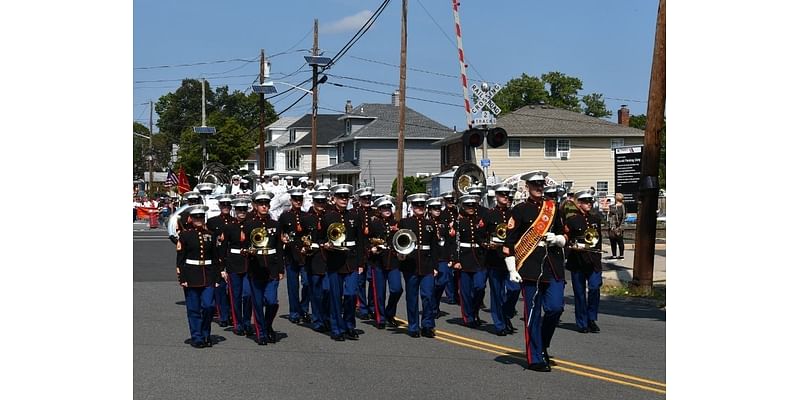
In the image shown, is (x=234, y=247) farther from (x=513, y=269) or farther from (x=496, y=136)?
(x=496, y=136)

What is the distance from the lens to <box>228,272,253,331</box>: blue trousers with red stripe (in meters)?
14.5

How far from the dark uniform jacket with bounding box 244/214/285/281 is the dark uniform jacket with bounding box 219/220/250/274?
123 millimetres

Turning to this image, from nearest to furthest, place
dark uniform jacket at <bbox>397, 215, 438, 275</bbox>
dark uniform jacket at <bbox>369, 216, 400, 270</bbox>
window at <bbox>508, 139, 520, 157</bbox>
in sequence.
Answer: dark uniform jacket at <bbox>397, 215, 438, 275</bbox>
dark uniform jacket at <bbox>369, 216, 400, 270</bbox>
window at <bbox>508, 139, 520, 157</bbox>

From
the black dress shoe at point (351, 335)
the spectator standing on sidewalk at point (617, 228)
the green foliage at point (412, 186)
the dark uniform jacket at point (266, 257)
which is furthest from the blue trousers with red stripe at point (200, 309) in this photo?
the green foliage at point (412, 186)

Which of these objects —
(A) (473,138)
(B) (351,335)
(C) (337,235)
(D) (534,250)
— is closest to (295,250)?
(C) (337,235)

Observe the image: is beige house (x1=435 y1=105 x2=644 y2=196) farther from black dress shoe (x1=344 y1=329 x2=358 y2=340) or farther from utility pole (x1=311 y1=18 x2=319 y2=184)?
black dress shoe (x1=344 y1=329 x2=358 y2=340)

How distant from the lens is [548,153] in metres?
58.8

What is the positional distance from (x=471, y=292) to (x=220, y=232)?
3870 mm

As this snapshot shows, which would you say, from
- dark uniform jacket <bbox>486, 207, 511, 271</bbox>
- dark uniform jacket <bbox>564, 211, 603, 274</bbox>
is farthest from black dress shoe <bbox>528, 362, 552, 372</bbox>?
dark uniform jacket <bbox>486, 207, 511, 271</bbox>

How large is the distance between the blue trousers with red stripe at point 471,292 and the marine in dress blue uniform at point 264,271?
9.56 ft

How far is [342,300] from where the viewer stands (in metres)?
14.2
